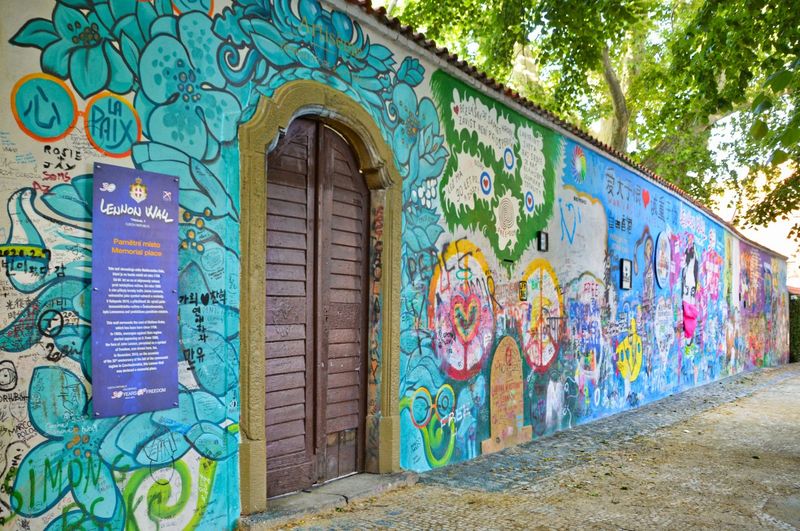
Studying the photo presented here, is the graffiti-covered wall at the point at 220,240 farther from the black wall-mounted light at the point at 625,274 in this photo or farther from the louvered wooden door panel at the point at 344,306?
the black wall-mounted light at the point at 625,274

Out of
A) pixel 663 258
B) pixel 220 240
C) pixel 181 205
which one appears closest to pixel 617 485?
pixel 220 240

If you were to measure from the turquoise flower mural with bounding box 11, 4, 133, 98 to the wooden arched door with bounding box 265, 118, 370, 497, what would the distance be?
4.41ft

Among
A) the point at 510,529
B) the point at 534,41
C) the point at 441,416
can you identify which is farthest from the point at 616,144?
the point at 510,529

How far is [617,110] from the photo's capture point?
18531 millimetres

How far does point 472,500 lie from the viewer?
552 cm

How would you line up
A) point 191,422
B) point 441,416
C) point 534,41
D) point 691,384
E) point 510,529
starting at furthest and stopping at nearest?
point 691,384, point 534,41, point 441,416, point 510,529, point 191,422

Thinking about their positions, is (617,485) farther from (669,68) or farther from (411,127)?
(669,68)

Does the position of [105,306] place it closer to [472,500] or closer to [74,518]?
[74,518]

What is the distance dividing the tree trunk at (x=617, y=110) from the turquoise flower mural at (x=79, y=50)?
1548cm

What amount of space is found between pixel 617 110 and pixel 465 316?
13423 mm

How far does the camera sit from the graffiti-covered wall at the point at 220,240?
3.58 metres

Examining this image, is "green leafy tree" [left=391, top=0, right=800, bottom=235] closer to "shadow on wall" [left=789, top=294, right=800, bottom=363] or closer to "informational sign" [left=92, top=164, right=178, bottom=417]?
"informational sign" [left=92, top=164, right=178, bottom=417]

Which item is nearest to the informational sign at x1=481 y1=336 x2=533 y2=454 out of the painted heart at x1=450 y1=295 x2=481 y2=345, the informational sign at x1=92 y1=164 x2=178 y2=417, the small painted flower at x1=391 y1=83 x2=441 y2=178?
the painted heart at x1=450 y1=295 x2=481 y2=345

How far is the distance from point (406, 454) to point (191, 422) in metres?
2.40
